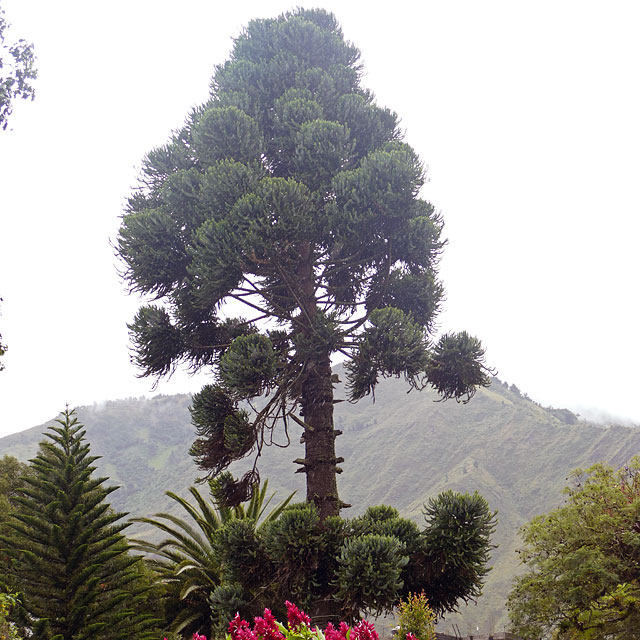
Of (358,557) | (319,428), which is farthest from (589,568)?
(358,557)

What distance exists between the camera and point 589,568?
17.1 meters

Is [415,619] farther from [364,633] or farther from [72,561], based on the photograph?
[364,633]

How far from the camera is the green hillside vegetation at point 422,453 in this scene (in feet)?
327

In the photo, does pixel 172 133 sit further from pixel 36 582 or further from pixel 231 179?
pixel 36 582

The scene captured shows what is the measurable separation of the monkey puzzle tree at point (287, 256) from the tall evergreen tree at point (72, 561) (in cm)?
205

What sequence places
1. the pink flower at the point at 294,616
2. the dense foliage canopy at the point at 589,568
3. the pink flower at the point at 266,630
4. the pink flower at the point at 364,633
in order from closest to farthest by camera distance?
the pink flower at the point at 266,630
the pink flower at the point at 364,633
the pink flower at the point at 294,616
the dense foliage canopy at the point at 589,568

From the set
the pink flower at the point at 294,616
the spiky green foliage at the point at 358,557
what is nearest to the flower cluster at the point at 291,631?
the pink flower at the point at 294,616

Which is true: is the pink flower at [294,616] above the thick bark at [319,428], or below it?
below

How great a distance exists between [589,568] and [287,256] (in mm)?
13058

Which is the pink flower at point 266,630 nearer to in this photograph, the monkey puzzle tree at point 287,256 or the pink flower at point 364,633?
the pink flower at point 364,633

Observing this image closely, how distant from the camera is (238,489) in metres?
10.4

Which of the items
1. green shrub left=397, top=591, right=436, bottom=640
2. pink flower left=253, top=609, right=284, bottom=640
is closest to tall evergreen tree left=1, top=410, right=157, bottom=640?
pink flower left=253, top=609, right=284, bottom=640

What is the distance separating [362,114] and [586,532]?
13950 mm

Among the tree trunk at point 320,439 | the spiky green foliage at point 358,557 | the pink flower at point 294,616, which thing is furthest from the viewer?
the tree trunk at point 320,439
